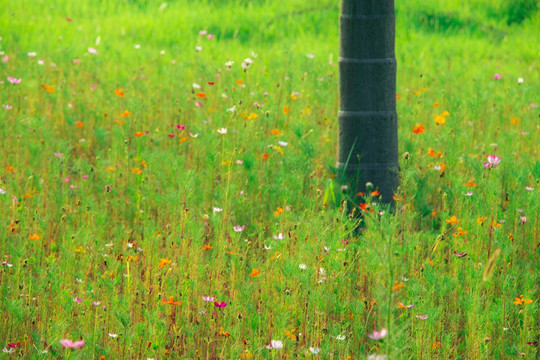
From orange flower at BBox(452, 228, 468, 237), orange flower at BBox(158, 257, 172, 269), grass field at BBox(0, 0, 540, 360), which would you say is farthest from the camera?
orange flower at BBox(452, 228, 468, 237)

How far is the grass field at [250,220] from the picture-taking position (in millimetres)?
2719

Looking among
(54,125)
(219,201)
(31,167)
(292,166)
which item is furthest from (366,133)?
(54,125)

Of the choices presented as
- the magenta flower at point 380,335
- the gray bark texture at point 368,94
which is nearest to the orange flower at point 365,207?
the gray bark texture at point 368,94

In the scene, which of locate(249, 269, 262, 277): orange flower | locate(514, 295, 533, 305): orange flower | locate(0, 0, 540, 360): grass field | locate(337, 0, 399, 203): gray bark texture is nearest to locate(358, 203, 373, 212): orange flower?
locate(0, 0, 540, 360): grass field

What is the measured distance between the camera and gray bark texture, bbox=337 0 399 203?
379cm

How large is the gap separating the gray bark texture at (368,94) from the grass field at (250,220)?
0.58ft

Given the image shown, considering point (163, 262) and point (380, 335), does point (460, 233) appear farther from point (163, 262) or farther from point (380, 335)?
point (380, 335)

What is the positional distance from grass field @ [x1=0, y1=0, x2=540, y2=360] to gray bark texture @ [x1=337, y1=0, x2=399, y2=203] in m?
0.18

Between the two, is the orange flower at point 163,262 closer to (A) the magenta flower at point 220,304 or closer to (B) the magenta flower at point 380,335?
(A) the magenta flower at point 220,304

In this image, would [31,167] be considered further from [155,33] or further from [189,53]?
[155,33]

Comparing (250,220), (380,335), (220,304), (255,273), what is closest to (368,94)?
(250,220)

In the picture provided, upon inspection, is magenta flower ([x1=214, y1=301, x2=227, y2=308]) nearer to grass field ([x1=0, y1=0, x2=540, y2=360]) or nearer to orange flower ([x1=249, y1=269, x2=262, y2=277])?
grass field ([x1=0, y1=0, x2=540, y2=360])

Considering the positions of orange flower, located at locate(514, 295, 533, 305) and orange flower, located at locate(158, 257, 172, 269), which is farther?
orange flower, located at locate(158, 257, 172, 269)

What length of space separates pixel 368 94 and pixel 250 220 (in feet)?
3.17
